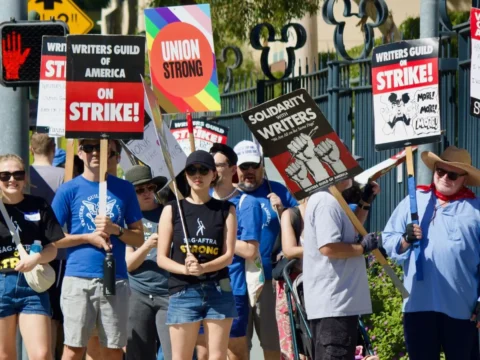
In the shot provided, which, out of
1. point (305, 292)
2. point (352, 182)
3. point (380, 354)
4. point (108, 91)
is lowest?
point (380, 354)

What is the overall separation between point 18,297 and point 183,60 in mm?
3252

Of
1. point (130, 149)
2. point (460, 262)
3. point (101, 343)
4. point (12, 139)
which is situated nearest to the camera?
point (460, 262)

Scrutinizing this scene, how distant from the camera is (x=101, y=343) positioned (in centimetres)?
947

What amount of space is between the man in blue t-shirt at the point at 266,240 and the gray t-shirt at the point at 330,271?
1.54 metres

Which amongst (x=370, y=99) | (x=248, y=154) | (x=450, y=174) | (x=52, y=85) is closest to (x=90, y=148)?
(x=52, y=85)

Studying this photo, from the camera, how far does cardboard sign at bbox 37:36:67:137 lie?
1037 centimetres

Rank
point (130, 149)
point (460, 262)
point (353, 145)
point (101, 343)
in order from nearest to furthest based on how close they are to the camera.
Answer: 1. point (460, 262)
2. point (101, 343)
3. point (130, 149)
4. point (353, 145)

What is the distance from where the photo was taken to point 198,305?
902cm

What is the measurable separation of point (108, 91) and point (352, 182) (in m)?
1.97

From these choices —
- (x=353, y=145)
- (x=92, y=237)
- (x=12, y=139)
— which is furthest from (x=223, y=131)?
(x=92, y=237)

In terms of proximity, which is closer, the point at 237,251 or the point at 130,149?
the point at 237,251

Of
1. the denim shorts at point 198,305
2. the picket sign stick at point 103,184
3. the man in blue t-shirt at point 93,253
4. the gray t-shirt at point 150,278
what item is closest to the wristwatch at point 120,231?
the man in blue t-shirt at point 93,253

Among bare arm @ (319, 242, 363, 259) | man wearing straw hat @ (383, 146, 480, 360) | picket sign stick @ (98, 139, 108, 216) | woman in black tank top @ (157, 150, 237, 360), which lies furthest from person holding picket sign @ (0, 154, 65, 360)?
man wearing straw hat @ (383, 146, 480, 360)

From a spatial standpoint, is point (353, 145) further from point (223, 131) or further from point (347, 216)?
point (347, 216)
